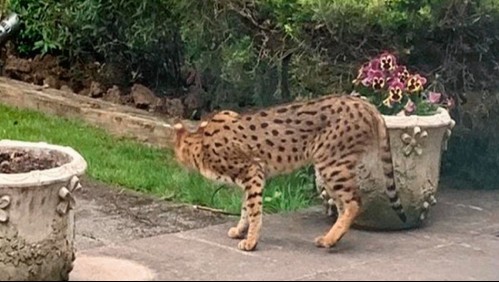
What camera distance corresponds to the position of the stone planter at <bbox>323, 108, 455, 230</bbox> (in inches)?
273

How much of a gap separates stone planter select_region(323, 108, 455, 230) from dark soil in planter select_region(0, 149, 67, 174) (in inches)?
73.2

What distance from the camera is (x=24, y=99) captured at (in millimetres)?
10992


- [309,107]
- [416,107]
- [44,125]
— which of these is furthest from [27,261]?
[44,125]

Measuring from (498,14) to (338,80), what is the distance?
116 centimetres

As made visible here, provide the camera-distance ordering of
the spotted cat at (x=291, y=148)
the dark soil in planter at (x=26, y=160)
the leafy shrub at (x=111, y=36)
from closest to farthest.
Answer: the dark soil in planter at (x=26, y=160) < the spotted cat at (x=291, y=148) < the leafy shrub at (x=111, y=36)

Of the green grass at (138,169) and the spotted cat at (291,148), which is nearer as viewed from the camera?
the spotted cat at (291,148)

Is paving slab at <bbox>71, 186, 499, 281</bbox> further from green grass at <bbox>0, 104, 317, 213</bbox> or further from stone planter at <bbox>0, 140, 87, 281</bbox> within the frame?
green grass at <bbox>0, 104, 317, 213</bbox>

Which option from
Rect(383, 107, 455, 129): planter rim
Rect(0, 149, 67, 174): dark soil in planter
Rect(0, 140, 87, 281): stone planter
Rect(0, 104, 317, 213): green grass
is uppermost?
Rect(383, 107, 455, 129): planter rim

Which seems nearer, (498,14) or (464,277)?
(464,277)

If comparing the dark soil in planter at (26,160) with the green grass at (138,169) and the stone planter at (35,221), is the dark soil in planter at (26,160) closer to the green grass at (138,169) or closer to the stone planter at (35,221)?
the stone planter at (35,221)

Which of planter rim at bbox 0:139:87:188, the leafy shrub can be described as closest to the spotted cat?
planter rim at bbox 0:139:87:188

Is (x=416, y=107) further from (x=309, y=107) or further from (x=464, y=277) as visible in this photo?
(x=464, y=277)

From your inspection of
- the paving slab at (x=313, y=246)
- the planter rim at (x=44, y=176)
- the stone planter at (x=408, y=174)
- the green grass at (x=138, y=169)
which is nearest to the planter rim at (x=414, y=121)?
the stone planter at (x=408, y=174)

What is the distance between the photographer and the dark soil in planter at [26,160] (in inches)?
237
